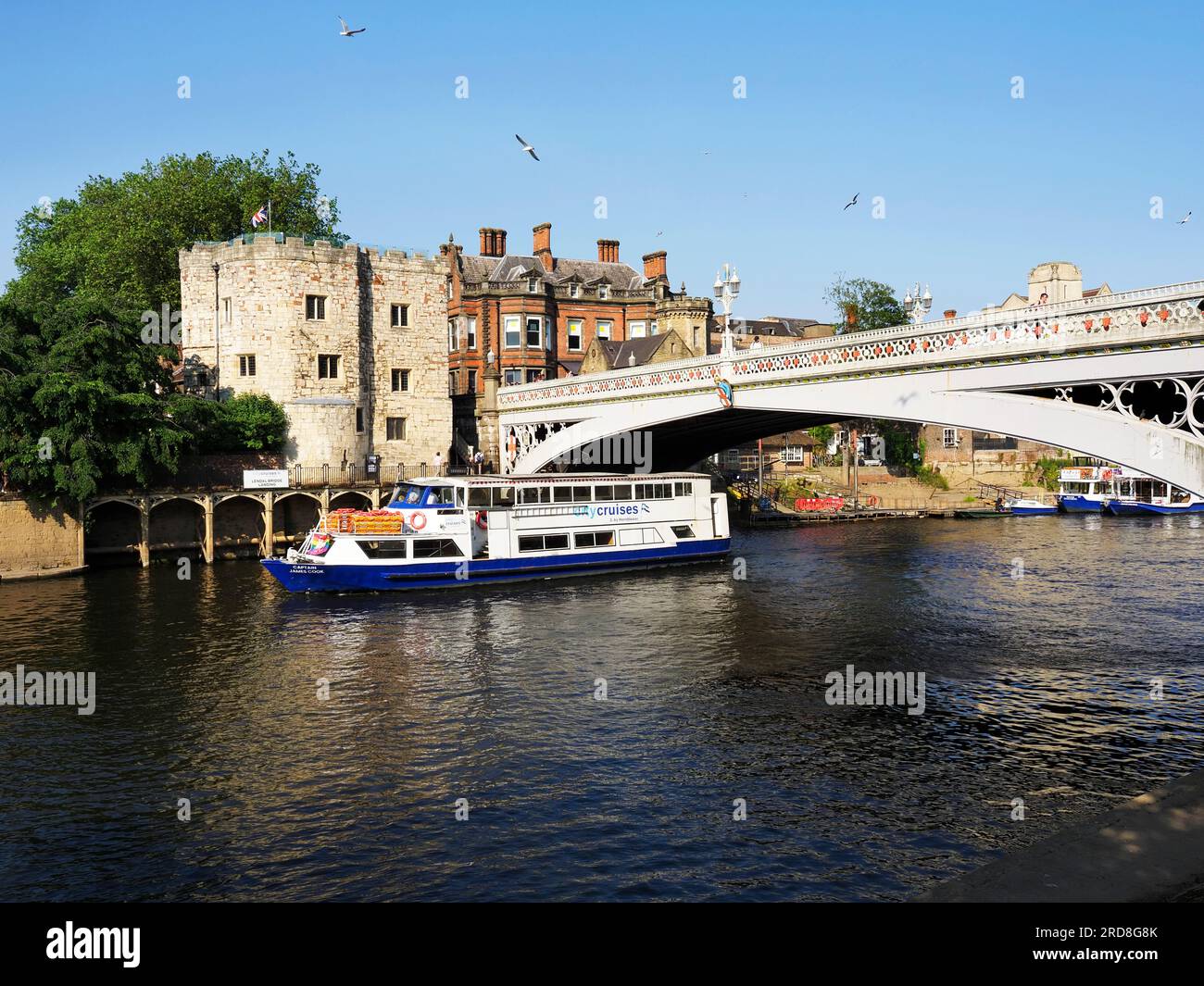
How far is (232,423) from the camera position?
177ft

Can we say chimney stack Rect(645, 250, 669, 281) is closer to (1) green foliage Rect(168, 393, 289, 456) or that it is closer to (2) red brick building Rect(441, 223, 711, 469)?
(2) red brick building Rect(441, 223, 711, 469)

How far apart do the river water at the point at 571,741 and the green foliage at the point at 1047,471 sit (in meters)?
54.2

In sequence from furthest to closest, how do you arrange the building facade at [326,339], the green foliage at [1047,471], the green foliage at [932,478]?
the green foliage at [1047,471] → the green foliage at [932,478] → the building facade at [326,339]

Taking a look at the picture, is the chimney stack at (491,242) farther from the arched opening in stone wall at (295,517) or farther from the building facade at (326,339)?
the arched opening in stone wall at (295,517)

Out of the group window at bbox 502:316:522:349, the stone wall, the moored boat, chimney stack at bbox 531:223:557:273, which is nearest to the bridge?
window at bbox 502:316:522:349

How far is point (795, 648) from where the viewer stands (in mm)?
30203

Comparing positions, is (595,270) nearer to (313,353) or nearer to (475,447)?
(475,447)

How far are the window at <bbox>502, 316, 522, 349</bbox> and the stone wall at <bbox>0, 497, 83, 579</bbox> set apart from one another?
35.8 m

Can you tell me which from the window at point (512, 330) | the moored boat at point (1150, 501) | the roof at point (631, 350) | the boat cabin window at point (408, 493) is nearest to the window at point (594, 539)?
the boat cabin window at point (408, 493)

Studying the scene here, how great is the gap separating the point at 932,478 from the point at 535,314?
39.8 metres

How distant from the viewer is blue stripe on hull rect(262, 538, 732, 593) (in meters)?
39.4

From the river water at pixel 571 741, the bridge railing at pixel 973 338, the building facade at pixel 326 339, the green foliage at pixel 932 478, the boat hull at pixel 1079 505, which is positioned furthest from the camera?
the green foliage at pixel 932 478

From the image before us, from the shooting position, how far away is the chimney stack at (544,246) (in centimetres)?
8031

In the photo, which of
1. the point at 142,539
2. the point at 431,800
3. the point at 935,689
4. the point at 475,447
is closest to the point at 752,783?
the point at 431,800
